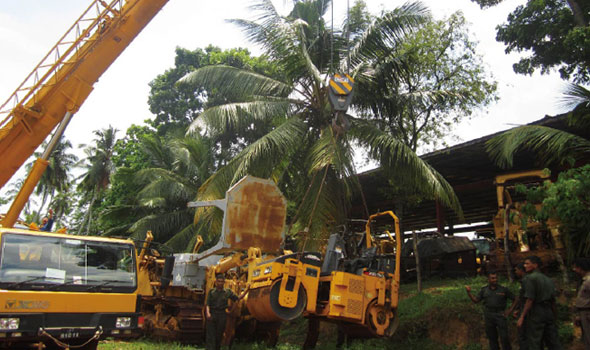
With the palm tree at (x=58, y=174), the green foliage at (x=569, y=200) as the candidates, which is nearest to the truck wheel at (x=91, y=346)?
the green foliage at (x=569, y=200)

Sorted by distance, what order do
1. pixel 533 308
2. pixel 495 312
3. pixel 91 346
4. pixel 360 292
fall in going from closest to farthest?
pixel 533 308
pixel 91 346
pixel 495 312
pixel 360 292

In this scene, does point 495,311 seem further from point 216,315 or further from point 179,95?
point 179,95

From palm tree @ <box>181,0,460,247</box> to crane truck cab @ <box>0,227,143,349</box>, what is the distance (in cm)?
515

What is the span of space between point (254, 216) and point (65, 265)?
13.6ft

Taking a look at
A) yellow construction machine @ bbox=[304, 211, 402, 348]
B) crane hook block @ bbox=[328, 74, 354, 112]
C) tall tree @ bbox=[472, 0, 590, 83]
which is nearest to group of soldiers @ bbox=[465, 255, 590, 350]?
yellow construction machine @ bbox=[304, 211, 402, 348]

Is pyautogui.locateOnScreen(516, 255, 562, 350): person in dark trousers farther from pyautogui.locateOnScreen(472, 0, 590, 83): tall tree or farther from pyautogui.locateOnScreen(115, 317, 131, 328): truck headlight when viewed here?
pyautogui.locateOnScreen(472, 0, 590, 83): tall tree

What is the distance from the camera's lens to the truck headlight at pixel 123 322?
23.9 feet

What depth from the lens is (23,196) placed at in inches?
397

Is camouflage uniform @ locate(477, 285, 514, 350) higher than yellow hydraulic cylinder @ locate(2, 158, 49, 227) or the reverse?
the reverse

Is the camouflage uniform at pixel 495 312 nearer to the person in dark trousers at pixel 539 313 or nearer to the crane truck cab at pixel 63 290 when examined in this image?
the person in dark trousers at pixel 539 313

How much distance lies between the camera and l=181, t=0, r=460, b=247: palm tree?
40.8 feet

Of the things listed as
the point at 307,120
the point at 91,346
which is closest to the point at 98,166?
the point at 307,120

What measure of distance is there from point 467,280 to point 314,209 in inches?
170

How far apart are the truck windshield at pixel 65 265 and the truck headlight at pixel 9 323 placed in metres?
0.41
